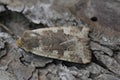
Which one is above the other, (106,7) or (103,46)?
(106,7)

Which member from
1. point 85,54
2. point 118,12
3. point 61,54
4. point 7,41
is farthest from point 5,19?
point 118,12

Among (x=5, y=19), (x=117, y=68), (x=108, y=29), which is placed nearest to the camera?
(x=117, y=68)

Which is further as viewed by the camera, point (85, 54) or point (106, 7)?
point (106, 7)

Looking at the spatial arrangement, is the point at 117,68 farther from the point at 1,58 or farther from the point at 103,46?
the point at 1,58
